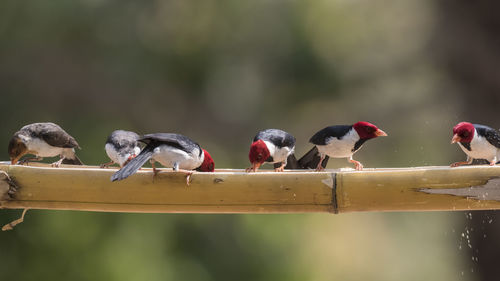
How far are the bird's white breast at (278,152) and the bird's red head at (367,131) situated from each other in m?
0.41

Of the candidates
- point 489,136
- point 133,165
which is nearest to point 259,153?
point 133,165

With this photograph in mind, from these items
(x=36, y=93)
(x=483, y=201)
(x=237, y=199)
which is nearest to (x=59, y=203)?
(x=237, y=199)

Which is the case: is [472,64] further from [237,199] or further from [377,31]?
[237,199]

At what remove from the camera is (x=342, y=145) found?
3.06 metres

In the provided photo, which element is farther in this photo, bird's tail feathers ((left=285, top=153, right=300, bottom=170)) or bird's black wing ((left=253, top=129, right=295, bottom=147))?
bird's tail feathers ((left=285, top=153, right=300, bottom=170))

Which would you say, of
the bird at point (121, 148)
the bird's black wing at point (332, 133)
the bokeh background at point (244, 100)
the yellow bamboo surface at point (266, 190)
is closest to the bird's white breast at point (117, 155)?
the bird at point (121, 148)

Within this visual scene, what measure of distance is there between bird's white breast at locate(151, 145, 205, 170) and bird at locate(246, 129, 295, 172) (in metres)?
0.29

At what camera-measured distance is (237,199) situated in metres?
2.83

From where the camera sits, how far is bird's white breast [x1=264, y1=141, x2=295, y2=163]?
3168 mm

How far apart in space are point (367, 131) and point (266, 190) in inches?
23.9

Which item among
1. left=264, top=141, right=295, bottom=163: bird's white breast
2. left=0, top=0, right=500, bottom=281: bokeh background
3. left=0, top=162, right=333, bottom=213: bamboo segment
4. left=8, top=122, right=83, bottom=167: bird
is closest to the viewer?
left=0, top=162, right=333, bottom=213: bamboo segment

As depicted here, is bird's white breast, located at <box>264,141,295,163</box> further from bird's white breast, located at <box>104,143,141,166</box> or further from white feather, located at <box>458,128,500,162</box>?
white feather, located at <box>458,128,500,162</box>

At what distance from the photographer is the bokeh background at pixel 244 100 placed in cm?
564

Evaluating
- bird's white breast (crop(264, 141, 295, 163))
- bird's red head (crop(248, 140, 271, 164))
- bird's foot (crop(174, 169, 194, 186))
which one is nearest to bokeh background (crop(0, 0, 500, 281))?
bird's white breast (crop(264, 141, 295, 163))
